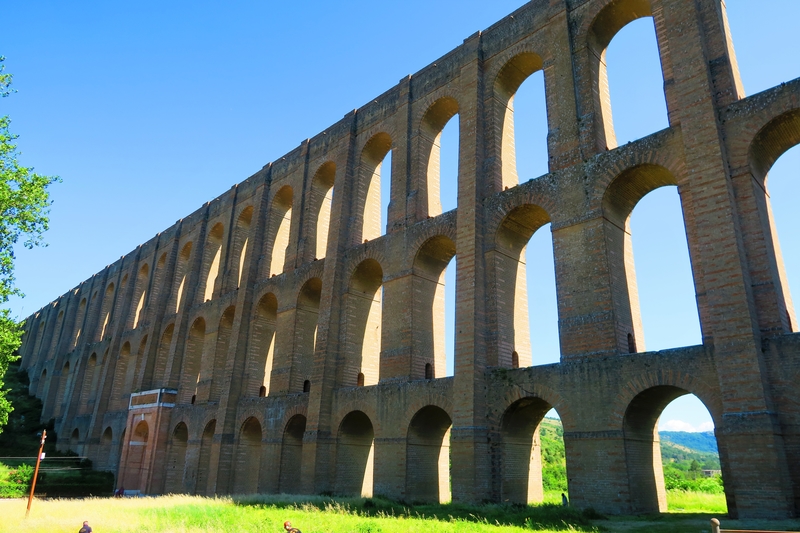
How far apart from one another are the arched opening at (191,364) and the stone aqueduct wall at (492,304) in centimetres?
12

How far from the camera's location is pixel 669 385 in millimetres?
12133

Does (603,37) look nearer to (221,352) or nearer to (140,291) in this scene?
(221,352)

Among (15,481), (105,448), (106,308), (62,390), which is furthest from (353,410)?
Answer: (62,390)

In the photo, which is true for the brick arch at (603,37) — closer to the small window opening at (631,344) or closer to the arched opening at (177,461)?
the small window opening at (631,344)

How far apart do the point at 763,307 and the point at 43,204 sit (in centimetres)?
2173

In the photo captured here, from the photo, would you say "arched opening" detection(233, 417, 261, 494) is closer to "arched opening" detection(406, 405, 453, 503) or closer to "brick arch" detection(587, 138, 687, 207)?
"arched opening" detection(406, 405, 453, 503)

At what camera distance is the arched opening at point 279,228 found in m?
27.6

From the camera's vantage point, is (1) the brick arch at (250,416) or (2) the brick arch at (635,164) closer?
(2) the brick arch at (635,164)

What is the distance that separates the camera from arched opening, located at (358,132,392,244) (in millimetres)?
22984

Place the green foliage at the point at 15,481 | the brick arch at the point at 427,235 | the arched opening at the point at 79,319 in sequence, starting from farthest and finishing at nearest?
the arched opening at the point at 79,319 < the green foliage at the point at 15,481 < the brick arch at the point at 427,235

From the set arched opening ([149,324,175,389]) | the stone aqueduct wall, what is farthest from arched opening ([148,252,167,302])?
the stone aqueduct wall

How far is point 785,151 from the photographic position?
1326cm

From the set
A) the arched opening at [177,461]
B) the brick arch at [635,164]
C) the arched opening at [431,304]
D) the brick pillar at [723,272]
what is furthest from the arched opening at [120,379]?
the brick pillar at [723,272]

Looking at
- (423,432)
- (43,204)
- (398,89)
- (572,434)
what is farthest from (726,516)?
(43,204)
